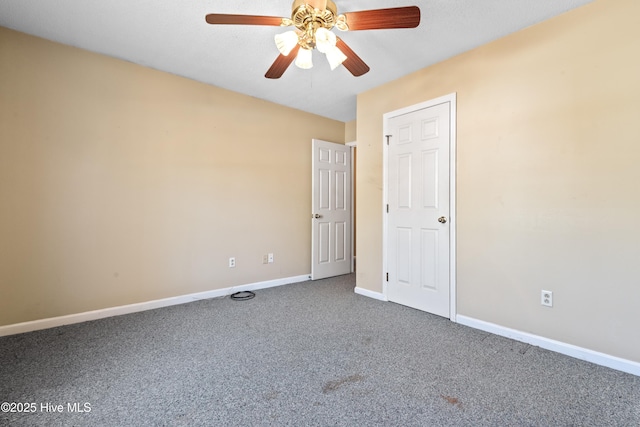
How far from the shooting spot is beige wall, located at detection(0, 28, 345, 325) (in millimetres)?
2334

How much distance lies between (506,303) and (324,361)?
1613mm

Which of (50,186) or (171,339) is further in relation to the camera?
(50,186)

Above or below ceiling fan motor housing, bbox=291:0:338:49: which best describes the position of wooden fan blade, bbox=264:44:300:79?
below

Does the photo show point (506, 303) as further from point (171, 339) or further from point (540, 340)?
point (171, 339)

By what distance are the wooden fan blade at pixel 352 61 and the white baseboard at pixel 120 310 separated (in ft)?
9.18

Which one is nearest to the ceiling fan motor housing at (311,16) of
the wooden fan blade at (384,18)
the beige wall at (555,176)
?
the wooden fan blade at (384,18)

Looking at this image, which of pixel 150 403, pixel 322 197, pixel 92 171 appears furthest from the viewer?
pixel 322 197

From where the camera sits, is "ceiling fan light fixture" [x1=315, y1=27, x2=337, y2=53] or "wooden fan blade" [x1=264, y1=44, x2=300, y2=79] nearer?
"ceiling fan light fixture" [x1=315, y1=27, x2=337, y2=53]

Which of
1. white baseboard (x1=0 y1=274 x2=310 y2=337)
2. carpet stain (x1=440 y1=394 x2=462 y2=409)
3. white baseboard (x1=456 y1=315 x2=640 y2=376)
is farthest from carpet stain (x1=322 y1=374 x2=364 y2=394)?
white baseboard (x1=0 y1=274 x2=310 y2=337)

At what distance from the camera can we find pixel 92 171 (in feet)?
8.59

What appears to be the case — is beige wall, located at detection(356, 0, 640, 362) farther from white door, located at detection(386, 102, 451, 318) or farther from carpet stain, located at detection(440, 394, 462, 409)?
carpet stain, located at detection(440, 394, 462, 409)

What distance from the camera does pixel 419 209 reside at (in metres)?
2.95

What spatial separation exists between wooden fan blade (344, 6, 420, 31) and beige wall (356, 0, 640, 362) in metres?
1.31

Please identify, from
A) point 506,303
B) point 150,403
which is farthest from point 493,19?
point 150,403
